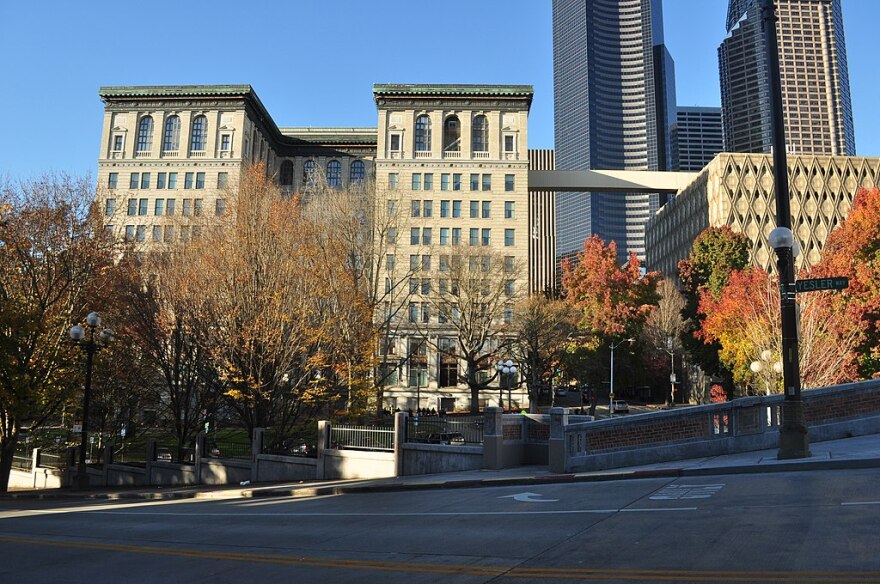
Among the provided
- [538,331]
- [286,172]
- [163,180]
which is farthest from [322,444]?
[286,172]

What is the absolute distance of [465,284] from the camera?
53.3 meters

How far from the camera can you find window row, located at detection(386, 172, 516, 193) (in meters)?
75.8

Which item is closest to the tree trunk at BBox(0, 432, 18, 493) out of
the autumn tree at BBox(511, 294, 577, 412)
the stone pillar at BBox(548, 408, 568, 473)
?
the stone pillar at BBox(548, 408, 568, 473)

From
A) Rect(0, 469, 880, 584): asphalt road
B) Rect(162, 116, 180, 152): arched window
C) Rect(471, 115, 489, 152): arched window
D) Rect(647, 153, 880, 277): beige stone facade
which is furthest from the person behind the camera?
Rect(647, 153, 880, 277): beige stone facade

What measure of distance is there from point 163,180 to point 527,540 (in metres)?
77.2

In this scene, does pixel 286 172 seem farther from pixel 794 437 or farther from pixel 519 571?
pixel 519 571

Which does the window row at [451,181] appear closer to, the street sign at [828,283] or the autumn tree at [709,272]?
the autumn tree at [709,272]

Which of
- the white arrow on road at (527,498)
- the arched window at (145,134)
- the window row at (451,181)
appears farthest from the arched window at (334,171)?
the white arrow on road at (527,498)

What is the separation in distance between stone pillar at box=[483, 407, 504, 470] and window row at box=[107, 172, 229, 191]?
210 feet

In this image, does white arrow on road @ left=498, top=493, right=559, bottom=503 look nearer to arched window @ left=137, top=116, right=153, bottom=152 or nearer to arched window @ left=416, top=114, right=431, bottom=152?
arched window @ left=416, top=114, right=431, bottom=152

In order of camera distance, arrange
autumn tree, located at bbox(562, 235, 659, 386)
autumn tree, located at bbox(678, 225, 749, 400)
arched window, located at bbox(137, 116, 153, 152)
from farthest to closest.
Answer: arched window, located at bbox(137, 116, 153, 152) → autumn tree, located at bbox(562, 235, 659, 386) → autumn tree, located at bbox(678, 225, 749, 400)

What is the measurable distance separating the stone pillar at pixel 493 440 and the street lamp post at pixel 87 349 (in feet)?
47.1

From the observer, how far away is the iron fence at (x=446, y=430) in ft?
73.9

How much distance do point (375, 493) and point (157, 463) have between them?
15837 mm
